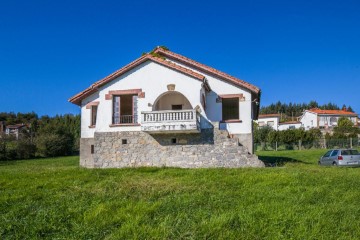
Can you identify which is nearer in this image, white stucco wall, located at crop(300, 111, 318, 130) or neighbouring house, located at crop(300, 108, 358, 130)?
neighbouring house, located at crop(300, 108, 358, 130)

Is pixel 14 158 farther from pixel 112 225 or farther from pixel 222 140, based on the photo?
pixel 112 225

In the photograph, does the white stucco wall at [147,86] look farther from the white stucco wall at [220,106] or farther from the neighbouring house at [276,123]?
the neighbouring house at [276,123]

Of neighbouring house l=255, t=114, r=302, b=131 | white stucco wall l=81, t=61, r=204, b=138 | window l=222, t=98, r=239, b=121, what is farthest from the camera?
neighbouring house l=255, t=114, r=302, b=131

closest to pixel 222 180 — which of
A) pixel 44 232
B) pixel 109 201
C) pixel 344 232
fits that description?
pixel 109 201

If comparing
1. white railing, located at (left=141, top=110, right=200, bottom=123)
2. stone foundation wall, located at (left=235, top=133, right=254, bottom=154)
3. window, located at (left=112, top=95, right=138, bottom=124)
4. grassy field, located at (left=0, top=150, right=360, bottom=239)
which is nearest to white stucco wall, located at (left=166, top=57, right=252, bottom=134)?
stone foundation wall, located at (left=235, top=133, right=254, bottom=154)

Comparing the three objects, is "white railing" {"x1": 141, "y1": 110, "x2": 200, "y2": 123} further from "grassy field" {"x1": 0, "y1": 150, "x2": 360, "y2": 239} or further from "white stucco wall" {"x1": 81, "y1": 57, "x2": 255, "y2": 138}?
"grassy field" {"x1": 0, "y1": 150, "x2": 360, "y2": 239}

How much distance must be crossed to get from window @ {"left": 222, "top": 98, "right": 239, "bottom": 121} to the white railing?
3720 millimetres

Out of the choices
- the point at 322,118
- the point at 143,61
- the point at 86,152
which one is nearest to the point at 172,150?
the point at 143,61

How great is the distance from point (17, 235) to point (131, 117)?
14.6 m

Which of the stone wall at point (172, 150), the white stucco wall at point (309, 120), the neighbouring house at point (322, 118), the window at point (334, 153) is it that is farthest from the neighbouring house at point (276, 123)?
the stone wall at point (172, 150)

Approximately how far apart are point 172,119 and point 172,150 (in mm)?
1803

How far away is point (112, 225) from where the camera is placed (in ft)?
21.4

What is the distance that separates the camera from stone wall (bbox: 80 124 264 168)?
17906mm

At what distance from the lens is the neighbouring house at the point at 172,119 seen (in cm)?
1805
